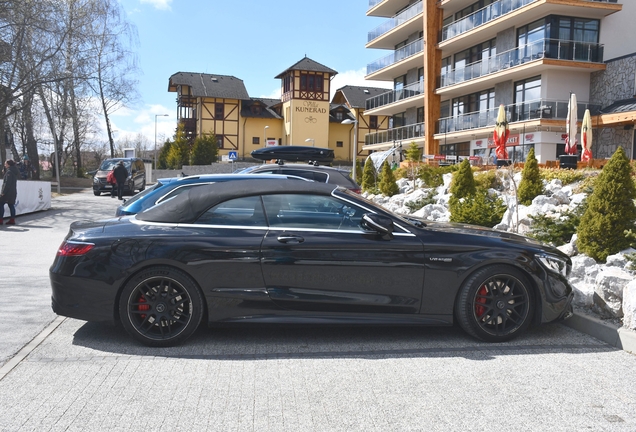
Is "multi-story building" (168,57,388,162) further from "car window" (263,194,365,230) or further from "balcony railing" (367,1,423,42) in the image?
"car window" (263,194,365,230)

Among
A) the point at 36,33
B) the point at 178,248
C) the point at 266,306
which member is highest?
the point at 36,33

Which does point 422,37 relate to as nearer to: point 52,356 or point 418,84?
point 418,84

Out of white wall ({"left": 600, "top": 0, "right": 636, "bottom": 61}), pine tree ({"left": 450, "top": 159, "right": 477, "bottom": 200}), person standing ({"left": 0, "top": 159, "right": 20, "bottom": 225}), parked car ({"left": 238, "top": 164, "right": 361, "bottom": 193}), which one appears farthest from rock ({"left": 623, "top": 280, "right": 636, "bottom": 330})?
white wall ({"left": 600, "top": 0, "right": 636, "bottom": 61})

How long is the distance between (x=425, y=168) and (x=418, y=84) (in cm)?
2129

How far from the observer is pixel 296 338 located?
5969 mm

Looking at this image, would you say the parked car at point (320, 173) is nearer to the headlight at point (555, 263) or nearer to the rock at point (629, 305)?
the headlight at point (555, 263)

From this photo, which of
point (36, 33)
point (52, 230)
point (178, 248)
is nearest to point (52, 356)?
point (178, 248)

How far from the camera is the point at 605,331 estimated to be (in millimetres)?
5957

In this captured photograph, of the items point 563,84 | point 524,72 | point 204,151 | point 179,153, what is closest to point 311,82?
Answer: point 204,151

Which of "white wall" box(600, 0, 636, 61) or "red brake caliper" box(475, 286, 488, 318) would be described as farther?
"white wall" box(600, 0, 636, 61)

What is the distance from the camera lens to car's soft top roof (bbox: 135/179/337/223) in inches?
231

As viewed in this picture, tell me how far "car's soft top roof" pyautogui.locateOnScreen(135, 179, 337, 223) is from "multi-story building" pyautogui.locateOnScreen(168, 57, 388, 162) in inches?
2283

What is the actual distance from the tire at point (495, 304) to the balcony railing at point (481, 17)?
27.8 meters

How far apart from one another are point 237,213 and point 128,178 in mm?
27255
